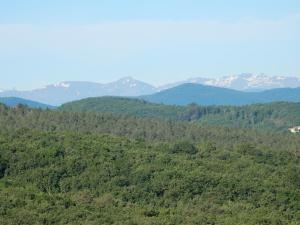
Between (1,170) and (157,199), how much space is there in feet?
39.0

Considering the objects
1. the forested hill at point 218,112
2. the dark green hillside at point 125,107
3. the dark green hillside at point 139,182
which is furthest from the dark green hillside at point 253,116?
the dark green hillside at point 139,182

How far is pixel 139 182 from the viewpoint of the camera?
63219 millimetres

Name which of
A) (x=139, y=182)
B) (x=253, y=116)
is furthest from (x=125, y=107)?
(x=139, y=182)

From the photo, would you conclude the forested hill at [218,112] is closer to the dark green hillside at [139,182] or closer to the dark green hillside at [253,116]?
the dark green hillside at [253,116]

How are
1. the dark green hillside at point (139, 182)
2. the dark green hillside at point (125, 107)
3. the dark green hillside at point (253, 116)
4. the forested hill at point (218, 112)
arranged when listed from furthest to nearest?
the dark green hillside at point (125, 107)
the forested hill at point (218, 112)
the dark green hillside at point (253, 116)
the dark green hillside at point (139, 182)

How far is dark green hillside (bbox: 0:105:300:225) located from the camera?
4656 cm

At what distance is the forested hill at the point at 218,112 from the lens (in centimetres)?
15512

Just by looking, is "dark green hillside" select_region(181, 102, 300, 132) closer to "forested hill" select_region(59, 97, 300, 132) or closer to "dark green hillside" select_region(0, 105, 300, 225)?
"forested hill" select_region(59, 97, 300, 132)

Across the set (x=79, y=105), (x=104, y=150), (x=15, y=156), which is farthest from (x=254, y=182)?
(x=79, y=105)

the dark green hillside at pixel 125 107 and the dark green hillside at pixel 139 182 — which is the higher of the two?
the dark green hillside at pixel 125 107

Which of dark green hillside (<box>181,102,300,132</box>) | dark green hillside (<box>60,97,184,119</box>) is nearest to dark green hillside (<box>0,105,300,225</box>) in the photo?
dark green hillside (<box>181,102,300,132</box>)

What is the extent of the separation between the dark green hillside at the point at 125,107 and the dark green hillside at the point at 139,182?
85.9 m

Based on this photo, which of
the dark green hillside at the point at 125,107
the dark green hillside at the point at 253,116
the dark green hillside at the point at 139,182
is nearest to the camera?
the dark green hillside at the point at 139,182

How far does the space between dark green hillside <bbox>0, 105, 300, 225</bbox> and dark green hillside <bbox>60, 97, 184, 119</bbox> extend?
85877 mm
